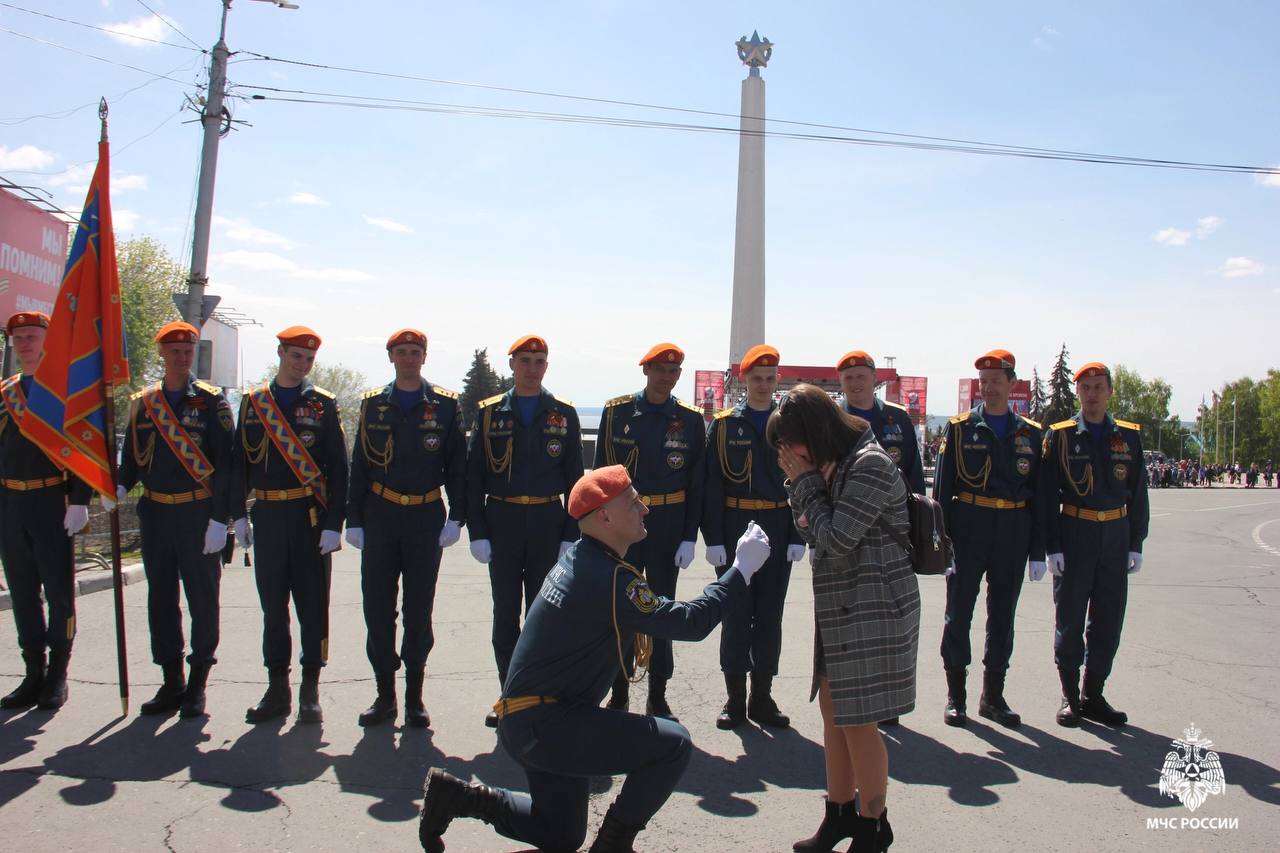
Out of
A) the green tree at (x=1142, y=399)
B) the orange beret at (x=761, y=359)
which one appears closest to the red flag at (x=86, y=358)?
the orange beret at (x=761, y=359)

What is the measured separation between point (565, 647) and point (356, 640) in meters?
4.32

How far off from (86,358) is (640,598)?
3.92 meters

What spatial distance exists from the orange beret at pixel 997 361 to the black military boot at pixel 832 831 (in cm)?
286

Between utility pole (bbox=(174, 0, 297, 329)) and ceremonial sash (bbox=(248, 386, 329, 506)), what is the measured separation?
26.7 ft

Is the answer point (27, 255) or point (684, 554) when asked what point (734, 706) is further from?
point (27, 255)

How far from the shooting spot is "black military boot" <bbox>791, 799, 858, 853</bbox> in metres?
3.49

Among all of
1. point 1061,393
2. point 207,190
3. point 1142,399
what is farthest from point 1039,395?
point 207,190

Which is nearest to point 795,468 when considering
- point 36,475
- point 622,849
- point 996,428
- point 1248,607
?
Result: point 622,849

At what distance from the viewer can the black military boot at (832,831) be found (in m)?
3.49

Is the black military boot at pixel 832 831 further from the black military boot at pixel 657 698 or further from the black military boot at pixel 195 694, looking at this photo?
the black military boot at pixel 195 694

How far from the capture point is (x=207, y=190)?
12.5m

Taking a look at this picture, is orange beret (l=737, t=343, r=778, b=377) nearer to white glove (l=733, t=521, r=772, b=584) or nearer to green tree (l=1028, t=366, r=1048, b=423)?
white glove (l=733, t=521, r=772, b=584)

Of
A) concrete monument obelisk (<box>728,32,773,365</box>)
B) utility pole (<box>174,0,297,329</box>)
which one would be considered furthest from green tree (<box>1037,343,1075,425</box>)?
utility pole (<box>174,0,297,329</box>)

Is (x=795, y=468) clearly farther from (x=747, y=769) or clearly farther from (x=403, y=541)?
(x=403, y=541)
